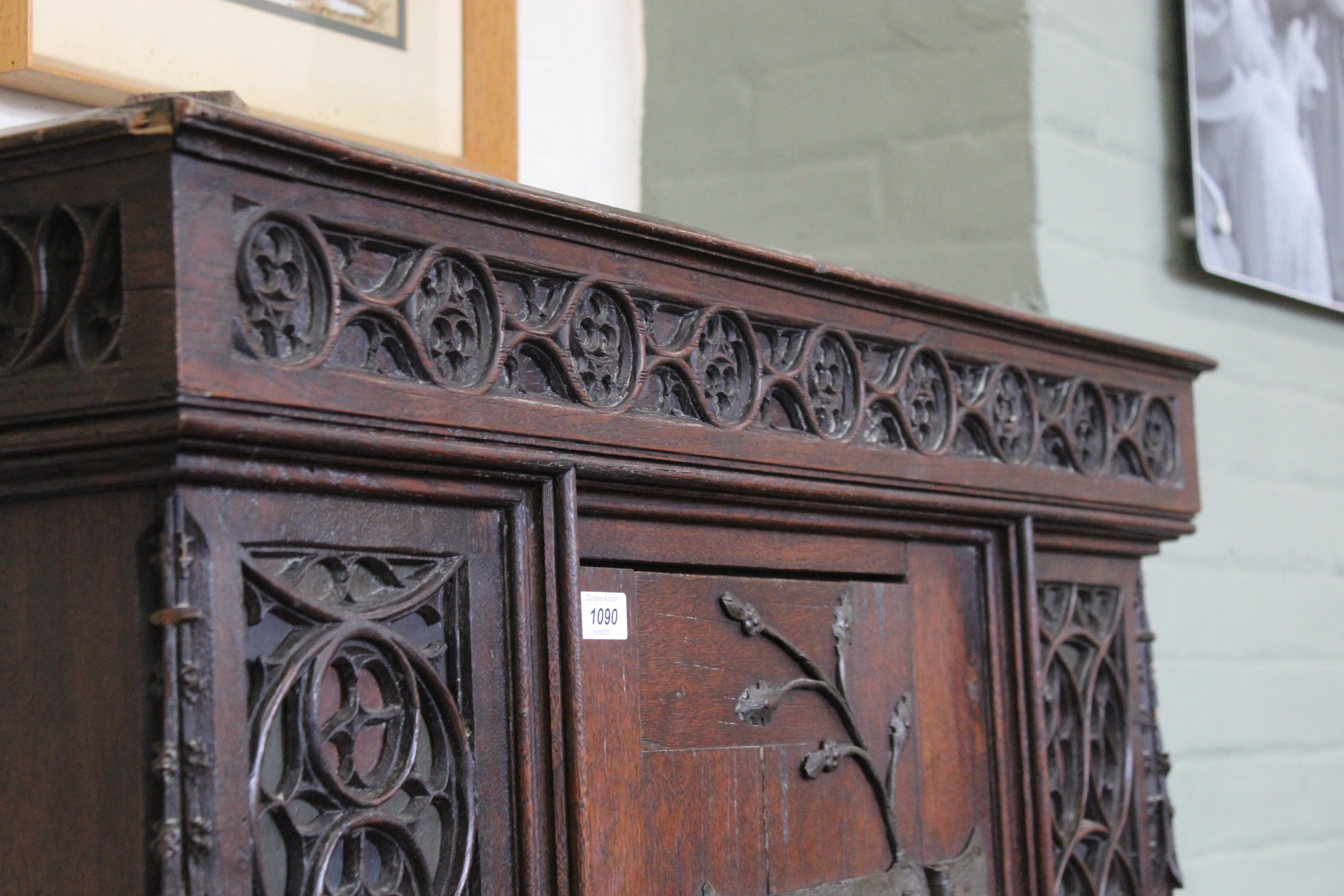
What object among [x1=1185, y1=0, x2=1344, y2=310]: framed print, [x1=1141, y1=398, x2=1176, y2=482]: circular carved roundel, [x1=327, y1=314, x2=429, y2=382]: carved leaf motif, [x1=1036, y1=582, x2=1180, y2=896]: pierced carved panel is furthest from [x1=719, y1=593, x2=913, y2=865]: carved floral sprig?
[x1=1185, y1=0, x2=1344, y2=310]: framed print

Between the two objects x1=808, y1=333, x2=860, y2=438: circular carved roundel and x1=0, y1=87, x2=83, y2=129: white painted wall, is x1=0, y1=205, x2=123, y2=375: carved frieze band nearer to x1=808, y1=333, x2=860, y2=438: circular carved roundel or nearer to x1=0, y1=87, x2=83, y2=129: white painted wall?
x1=0, y1=87, x2=83, y2=129: white painted wall

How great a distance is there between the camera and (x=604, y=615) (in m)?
1.05

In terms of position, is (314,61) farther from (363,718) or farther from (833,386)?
(363,718)

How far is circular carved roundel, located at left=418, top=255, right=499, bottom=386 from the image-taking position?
94cm

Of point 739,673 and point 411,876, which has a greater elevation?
point 739,673

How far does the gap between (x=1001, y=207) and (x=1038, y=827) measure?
0.77 metres

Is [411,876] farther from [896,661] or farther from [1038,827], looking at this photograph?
[1038,827]

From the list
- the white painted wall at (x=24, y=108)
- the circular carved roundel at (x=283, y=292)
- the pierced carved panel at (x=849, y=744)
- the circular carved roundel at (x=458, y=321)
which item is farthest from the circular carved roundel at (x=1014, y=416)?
the white painted wall at (x=24, y=108)

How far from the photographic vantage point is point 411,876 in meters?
0.91

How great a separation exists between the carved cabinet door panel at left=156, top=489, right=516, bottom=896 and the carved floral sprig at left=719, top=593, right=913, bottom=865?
0.25 metres

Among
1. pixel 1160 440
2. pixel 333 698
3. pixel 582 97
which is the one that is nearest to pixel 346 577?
pixel 333 698

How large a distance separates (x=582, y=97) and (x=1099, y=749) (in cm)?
95

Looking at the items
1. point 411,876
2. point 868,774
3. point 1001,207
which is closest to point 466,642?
point 411,876

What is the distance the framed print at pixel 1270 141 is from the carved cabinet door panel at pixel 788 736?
35.5 inches
